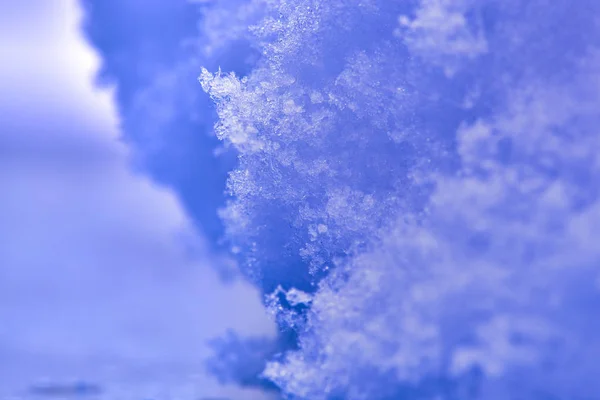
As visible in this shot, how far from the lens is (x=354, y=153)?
128 inches

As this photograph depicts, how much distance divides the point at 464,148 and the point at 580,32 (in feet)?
2.12

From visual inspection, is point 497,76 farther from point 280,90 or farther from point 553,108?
point 280,90

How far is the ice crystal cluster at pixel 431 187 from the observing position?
2.40 m

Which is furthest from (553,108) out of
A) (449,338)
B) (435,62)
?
(449,338)

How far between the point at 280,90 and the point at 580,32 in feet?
4.18

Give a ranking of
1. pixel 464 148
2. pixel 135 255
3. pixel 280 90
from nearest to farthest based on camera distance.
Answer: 1. pixel 464 148
2. pixel 280 90
3. pixel 135 255

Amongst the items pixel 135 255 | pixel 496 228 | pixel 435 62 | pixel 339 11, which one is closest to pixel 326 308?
pixel 496 228

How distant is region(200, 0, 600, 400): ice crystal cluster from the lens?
7.86ft

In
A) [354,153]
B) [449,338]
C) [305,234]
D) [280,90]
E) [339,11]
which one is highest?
[339,11]

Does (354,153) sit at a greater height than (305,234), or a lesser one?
greater

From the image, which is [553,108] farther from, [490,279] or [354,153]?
[354,153]

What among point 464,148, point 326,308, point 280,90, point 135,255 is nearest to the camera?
point 464,148

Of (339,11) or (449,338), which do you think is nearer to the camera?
(449,338)

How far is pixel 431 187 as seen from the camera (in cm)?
276
